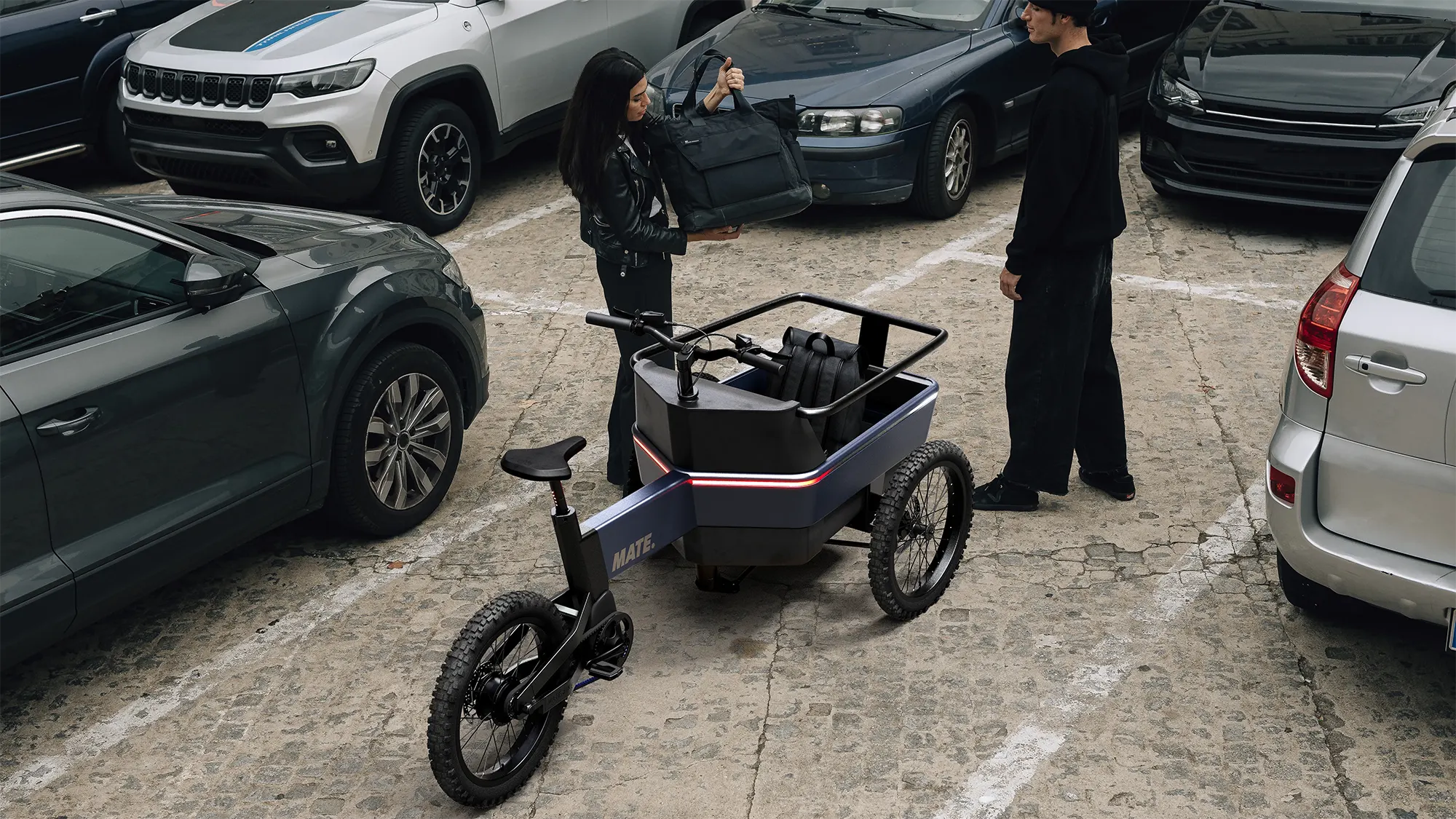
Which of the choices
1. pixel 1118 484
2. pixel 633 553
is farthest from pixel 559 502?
pixel 1118 484

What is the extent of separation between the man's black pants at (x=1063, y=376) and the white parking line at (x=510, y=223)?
4.04 metres

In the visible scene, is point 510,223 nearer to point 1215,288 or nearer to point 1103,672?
point 1215,288

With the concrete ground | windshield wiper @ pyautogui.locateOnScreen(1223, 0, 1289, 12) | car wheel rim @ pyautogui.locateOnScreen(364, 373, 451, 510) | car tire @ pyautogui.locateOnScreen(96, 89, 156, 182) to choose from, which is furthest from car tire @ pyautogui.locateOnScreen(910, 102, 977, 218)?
car tire @ pyautogui.locateOnScreen(96, 89, 156, 182)

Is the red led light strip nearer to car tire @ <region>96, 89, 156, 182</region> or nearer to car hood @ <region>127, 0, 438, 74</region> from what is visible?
car hood @ <region>127, 0, 438, 74</region>

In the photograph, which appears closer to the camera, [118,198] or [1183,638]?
[1183,638]

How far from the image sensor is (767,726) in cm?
413

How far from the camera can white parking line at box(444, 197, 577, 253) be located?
28.1ft

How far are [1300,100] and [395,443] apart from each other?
17.5 feet

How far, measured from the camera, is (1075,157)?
4672mm

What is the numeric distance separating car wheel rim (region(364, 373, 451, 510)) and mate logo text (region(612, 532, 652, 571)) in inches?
57.9

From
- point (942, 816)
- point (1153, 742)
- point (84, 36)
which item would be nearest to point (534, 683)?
point (942, 816)

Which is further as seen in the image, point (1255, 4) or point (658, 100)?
point (1255, 4)

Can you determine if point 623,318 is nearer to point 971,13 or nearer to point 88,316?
point 88,316

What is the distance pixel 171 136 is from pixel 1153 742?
6908 millimetres
